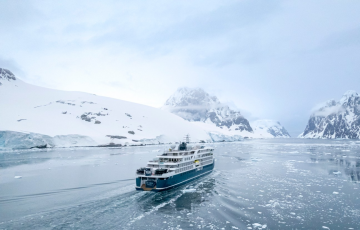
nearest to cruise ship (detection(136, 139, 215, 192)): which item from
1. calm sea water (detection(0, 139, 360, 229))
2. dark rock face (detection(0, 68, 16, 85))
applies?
calm sea water (detection(0, 139, 360, 229))

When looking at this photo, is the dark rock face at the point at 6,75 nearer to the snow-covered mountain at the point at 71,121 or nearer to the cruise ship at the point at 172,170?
the snow-covered mountain at the point at 71,121

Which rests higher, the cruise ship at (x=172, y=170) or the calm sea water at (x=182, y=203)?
the cruise ship at (x=172, y=170)

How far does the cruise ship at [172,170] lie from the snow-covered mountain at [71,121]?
2949 inches

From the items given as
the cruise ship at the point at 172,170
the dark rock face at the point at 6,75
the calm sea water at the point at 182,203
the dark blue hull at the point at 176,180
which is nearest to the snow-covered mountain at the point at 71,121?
the dark rock face at the point at 6,75

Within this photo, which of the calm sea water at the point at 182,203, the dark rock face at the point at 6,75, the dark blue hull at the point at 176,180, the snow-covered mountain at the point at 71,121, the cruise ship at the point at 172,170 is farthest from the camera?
the dark rock face at the point at 6,75

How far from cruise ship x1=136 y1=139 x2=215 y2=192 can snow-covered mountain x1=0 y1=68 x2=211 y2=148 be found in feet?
246

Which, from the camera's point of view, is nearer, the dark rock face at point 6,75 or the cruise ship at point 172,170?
the cruise ship at point 172,170

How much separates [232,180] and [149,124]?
11892cm

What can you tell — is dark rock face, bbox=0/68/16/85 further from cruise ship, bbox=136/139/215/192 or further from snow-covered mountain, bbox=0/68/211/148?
cruise ship, bbox=136/139/215/192

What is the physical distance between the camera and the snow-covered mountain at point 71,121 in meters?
90.6

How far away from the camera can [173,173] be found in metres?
31.5

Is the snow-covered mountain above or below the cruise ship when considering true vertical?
above

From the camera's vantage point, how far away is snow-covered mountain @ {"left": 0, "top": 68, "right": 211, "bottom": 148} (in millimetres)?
90562

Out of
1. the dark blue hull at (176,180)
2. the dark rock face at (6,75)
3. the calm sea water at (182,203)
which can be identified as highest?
the dark rock face at (6,75)
